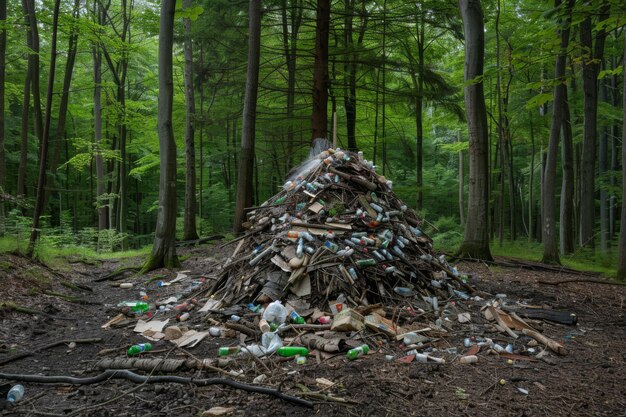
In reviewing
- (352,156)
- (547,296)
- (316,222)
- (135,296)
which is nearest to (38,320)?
(135,296)

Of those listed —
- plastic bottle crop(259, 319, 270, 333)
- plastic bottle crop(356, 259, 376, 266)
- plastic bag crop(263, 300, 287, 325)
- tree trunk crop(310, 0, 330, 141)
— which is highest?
tree trunk crop(310, 0, 330, 141)

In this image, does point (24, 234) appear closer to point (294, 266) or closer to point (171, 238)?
point (171, 238)

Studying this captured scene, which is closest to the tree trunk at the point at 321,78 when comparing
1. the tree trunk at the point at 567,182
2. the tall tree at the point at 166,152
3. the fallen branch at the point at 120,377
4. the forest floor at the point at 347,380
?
the tall tree at the point at 166,152

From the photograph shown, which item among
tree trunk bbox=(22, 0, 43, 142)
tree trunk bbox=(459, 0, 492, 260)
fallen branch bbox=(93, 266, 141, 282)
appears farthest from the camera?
tree trunk bbox=(22, 0, 43, 142)

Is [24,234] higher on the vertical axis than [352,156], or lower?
lower

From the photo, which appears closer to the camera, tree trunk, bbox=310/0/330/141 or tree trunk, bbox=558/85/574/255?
tree trunk, bbox=310/0/330/141

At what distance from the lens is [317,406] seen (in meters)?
2.69

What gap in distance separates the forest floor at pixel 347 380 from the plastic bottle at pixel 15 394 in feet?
0.23

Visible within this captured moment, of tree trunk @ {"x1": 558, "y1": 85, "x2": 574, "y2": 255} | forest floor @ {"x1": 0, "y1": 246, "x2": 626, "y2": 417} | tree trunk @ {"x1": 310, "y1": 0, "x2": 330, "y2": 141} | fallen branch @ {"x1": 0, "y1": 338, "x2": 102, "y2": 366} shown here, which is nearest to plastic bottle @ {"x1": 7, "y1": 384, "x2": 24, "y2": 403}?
forest floor @ {"x1": 0, "y1": 246, "x2": 626, "y2": 417}

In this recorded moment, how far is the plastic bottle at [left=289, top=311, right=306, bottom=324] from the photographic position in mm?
4277

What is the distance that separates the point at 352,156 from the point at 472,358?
3751 mm

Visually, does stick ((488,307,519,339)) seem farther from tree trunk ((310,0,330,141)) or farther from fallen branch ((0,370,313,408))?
tree trunk ((310,0,330,141))

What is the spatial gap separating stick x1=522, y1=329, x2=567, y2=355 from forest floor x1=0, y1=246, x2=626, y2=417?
7 cm

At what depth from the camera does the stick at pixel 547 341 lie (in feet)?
12.7
